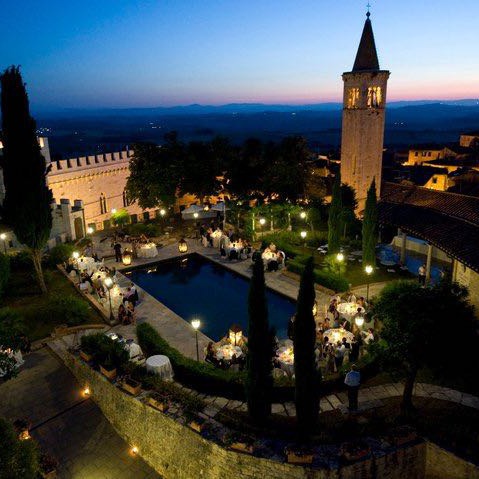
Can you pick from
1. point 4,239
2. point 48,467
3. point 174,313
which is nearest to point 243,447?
point 48,467

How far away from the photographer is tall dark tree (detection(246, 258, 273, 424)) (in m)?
11.6

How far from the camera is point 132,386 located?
13.2 m

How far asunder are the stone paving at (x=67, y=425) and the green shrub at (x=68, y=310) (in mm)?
3178

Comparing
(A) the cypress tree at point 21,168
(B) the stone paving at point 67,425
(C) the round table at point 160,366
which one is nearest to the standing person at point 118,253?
(A) the cypress tree at point 21,168

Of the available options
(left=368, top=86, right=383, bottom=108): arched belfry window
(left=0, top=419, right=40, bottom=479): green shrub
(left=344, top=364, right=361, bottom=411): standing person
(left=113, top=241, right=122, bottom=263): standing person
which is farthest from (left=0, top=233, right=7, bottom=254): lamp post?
(left=368, top=86, right=383, bottom=108): arched belfry window

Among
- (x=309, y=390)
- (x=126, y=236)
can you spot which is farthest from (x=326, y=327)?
(x=126, y=236)

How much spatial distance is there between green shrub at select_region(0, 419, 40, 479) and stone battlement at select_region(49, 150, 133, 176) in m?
26.4

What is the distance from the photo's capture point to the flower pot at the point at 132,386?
43.1 feet

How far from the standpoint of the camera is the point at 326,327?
57.0ft

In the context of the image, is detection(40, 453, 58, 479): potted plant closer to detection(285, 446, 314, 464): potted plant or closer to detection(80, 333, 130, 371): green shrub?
detection(80, 333, 130, 371): green shrub

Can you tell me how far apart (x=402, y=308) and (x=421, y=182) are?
54120 millimetres

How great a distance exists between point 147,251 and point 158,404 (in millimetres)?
16660

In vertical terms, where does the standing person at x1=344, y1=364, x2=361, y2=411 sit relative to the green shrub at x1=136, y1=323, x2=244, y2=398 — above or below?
above

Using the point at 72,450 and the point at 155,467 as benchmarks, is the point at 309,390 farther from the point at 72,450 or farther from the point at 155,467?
the point at 72,450
